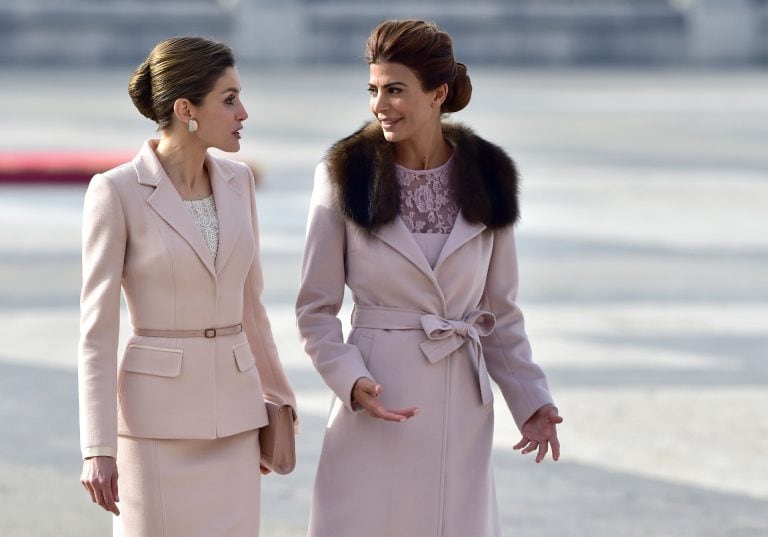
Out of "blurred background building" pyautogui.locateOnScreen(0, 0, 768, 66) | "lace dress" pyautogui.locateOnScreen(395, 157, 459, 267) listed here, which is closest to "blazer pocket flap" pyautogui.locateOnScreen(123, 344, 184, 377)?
"lace dress" pyautogui.locateOnScreen(395, 157, 459, 267)

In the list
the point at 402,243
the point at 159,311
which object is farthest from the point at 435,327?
the point at 159,311

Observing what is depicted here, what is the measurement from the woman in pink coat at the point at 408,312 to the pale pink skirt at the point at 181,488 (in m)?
0.26

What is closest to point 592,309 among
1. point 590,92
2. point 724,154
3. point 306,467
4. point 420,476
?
point 306,467

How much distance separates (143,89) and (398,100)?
1.87ft

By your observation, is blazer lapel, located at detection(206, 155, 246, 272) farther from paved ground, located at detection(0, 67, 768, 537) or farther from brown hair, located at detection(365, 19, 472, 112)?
paved ground, located at detection(0, 67, 768, 537)

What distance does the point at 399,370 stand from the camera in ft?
12.3

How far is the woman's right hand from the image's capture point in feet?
11.3

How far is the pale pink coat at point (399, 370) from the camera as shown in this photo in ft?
12.2

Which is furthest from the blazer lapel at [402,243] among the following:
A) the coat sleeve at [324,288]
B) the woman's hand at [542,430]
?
the woman's hand at [542,430]

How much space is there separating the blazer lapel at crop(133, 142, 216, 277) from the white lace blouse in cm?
49

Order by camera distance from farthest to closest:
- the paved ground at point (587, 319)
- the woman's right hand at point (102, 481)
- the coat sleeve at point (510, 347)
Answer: the paved ground at point (587, 319)
the coat sleeve at point (510, 347)
the woman's right hand at point (102, 481)

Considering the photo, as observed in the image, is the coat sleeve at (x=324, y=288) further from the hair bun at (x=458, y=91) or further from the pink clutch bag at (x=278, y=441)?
the hair bun at (x=458, y=91)

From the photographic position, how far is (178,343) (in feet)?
11.8

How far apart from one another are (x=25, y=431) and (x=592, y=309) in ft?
12.7
